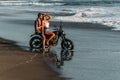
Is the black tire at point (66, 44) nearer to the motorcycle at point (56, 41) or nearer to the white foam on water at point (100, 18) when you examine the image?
the motorcycle at point (56, 41)

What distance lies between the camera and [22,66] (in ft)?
41.9

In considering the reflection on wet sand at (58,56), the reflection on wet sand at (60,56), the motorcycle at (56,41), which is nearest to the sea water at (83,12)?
the motorcycle at (56,41)

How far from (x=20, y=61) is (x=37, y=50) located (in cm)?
272

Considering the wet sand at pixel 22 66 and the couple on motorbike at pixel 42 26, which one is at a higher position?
the couple on motorbike at pixel 42 26

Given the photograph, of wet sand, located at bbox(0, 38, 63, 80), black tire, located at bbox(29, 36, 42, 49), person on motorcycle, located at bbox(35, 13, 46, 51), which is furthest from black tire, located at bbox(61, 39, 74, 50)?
wet sand, located at bbox(0, 38, 63, 80)

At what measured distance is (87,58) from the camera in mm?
14500

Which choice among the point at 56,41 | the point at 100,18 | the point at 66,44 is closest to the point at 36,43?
the point at 56,41

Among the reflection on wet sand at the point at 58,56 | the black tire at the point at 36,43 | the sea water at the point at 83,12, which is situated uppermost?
the black tire at the point at 36,43

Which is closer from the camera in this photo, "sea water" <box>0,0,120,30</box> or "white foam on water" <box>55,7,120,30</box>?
"white foam on water" <box>55,7,120,30</box>

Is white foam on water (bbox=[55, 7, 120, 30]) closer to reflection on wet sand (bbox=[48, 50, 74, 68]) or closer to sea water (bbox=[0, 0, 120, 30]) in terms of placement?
sea water (bbox=[0, 0, 120, 30])

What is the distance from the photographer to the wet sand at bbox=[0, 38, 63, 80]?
1120 cm

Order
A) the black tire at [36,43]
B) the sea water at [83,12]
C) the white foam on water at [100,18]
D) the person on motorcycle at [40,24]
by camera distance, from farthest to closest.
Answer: the sea water at [83,12], the white foam on water at [100,18], the black tire at [36,43], the person on motorcycle at [40,24]

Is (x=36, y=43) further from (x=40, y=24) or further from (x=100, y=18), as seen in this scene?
(x=100, y=18)

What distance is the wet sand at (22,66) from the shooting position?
1120 cm
